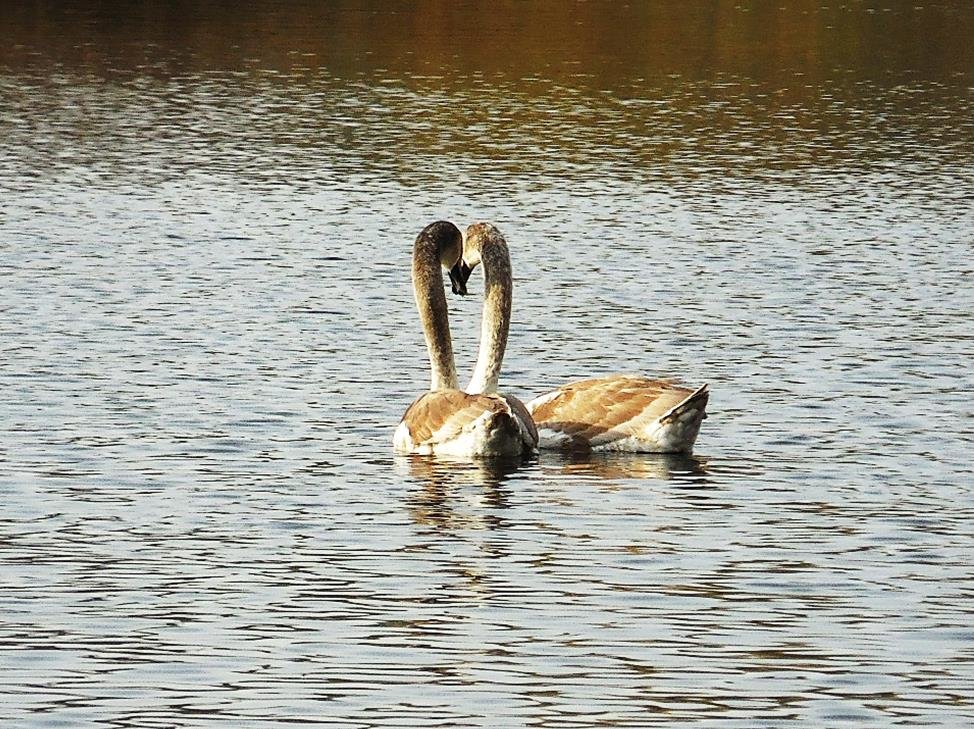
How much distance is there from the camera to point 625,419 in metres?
18.6

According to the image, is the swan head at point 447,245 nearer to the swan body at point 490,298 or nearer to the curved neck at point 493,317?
the swan body at point 490,298

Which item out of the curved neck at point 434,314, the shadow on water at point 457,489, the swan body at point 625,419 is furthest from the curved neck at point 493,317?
the shadow on water at point 457,489

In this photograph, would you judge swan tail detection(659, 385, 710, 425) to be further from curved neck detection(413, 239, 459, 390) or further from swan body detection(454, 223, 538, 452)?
curved neck detection(413, 239, 459, 390)

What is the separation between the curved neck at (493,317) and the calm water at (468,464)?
1059 mm

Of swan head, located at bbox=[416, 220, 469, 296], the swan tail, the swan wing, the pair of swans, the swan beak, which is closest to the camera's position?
the swan wing

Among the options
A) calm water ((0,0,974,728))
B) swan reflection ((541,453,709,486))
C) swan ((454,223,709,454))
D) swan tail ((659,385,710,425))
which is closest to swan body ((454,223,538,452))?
swan ((454,223,709,454))

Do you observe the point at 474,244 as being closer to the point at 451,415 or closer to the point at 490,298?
the point at 490,298

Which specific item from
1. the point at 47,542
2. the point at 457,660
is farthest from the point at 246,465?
the point at 457,660

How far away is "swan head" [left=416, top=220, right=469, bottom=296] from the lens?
20.1 metres

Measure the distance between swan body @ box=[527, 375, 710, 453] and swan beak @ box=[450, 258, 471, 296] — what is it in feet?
5.83

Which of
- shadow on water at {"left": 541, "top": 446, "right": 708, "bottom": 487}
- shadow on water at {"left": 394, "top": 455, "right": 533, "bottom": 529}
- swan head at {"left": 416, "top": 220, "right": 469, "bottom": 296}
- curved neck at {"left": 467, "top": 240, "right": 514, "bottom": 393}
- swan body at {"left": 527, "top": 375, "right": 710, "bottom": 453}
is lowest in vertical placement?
shadow on water at {"left": 541, "top": 446, "right": 708, "bottom": 487}

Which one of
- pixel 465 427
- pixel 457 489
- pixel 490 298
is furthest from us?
pixel 490 298

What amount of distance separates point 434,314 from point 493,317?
0.47 meters

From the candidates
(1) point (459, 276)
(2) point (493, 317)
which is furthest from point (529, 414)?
(1) point (459, 276)
